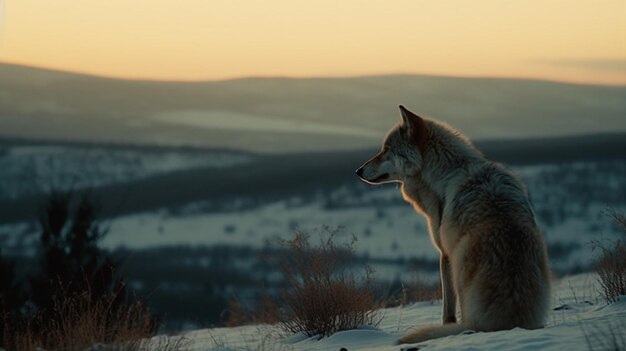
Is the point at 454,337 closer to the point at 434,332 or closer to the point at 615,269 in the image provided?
the point at 434,332

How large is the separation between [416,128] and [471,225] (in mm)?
1366

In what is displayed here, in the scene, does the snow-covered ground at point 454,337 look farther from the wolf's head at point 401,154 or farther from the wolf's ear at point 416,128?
the wolf's ear at point 416,128

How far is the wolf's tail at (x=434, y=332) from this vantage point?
7906 mm

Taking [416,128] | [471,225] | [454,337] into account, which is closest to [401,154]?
[416,128]

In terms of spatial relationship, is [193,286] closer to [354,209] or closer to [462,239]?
[354,209]

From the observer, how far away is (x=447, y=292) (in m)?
8.82

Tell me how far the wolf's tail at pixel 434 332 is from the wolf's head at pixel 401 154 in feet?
5.72

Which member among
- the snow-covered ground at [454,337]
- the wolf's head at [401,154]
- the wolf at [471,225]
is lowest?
the snow-covered ground at [454,337]

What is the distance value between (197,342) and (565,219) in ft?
383

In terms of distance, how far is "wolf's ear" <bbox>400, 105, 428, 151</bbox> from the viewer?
9.12m

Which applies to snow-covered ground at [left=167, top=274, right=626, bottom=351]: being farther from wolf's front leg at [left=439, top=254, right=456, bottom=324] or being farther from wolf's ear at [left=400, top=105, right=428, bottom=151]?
wolf's ear at [left=400, top=105, right=428, bottom=151]

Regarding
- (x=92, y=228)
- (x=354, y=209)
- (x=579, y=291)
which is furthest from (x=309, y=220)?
(x=579, y=291)

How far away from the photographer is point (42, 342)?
9.55 metres

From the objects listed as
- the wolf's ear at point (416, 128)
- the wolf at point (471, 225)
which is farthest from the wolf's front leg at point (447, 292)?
the wolf's ear at point (416, 128)
